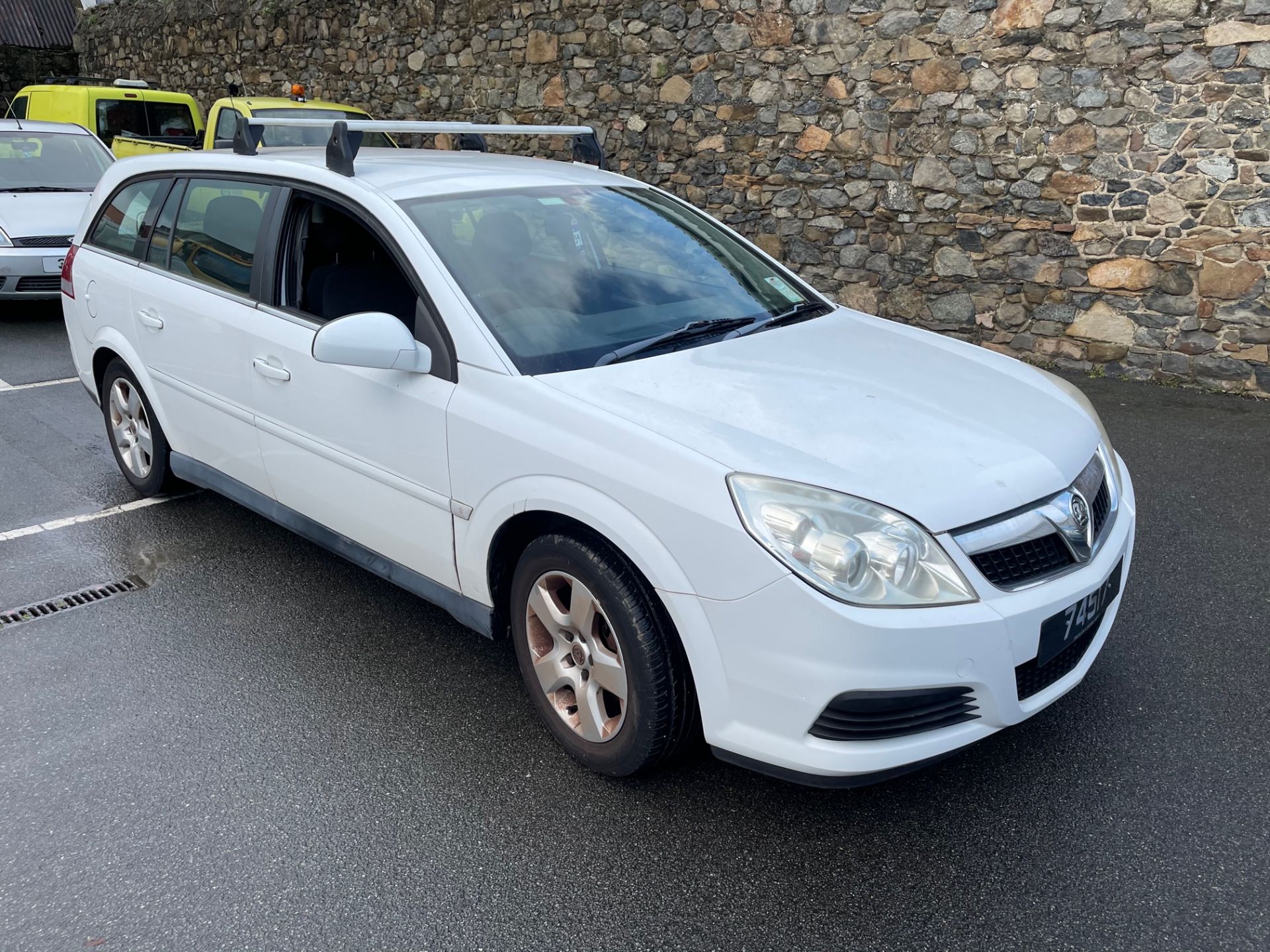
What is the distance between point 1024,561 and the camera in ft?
8.89

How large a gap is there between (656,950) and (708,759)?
79 centimetres

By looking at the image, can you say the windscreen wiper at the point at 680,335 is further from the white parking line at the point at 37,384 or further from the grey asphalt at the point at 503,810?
the white parking line at the point at 37,384

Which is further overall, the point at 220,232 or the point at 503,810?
the point at 220,232

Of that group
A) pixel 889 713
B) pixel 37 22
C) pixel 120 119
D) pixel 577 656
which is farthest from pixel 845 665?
pixel 37 22

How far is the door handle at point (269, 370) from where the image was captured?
149 inches

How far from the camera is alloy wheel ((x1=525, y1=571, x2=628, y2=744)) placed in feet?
9.59

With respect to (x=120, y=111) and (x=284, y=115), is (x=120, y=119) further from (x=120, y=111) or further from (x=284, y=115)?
(x=284, y=115)

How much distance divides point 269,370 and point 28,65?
75.7 ft

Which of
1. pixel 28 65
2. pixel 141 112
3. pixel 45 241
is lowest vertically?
pixel 45 241

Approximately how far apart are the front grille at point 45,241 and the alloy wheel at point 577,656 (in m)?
7.74

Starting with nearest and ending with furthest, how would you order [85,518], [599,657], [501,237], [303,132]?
[599,657], [501,237], [85,518], [303,132]

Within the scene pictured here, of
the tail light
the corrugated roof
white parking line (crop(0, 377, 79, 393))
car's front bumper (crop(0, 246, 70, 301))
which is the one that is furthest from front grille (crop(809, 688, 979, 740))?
the corrugated roof

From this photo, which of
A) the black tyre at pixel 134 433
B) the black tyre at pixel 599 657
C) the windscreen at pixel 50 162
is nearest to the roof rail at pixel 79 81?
the windscreen at pixel 50 162

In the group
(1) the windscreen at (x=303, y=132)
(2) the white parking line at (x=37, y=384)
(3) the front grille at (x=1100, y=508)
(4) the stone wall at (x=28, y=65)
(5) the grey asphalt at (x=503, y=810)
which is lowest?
(2) the white parking line at (x=37, y=384)
